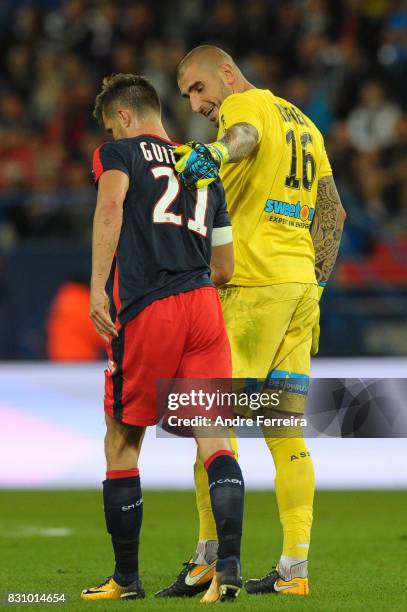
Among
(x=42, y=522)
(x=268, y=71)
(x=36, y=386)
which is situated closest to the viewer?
(x=42, y=522)

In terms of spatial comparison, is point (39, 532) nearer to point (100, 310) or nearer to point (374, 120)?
point (100, 310)

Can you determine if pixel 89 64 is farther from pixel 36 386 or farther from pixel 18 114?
pixel 36 386

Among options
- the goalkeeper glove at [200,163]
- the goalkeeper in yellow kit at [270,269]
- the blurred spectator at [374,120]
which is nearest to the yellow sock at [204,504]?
the goalkeeper in yellow kit at [270,269]

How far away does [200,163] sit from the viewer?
15.5 ft

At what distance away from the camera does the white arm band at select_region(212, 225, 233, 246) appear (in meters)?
5.05

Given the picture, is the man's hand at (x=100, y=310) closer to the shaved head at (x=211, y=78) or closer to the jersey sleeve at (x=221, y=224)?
the jersey sleeve at (x=221, y=224)

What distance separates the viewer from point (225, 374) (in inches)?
194

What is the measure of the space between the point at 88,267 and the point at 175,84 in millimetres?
3121

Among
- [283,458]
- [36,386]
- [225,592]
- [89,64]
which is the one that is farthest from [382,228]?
[225,592]

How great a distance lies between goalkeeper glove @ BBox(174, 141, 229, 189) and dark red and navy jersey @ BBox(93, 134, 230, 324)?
11 centimetres

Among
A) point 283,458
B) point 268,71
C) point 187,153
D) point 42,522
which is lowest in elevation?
point 42,522

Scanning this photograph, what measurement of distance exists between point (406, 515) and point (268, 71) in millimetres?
6547

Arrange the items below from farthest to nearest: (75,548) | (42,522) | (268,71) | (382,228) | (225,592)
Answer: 1. (268,71)
2. (382,228)
3. (42,522)
4. (75,548)
5. (225,592)

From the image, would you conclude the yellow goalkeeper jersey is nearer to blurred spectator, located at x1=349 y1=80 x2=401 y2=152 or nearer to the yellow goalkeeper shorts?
the yellow goalkeeper shorts
